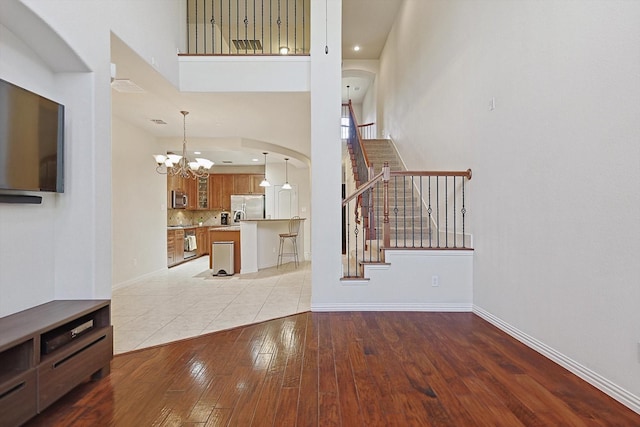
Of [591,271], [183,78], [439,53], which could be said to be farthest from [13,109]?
[439,53]

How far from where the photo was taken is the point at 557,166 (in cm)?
240

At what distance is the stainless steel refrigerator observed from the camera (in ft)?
33.1

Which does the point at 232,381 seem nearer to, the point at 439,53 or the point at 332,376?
the point at 332,376

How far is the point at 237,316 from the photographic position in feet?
12.2

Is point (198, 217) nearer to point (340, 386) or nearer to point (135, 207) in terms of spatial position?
point (135, 207)

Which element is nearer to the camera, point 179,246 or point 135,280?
point 135,280

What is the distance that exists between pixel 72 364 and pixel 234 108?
3862 millimetres

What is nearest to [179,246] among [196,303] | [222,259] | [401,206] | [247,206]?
[222,259]

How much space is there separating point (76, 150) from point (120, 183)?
321cm

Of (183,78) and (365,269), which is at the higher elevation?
(183,78)

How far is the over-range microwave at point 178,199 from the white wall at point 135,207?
1.96 m

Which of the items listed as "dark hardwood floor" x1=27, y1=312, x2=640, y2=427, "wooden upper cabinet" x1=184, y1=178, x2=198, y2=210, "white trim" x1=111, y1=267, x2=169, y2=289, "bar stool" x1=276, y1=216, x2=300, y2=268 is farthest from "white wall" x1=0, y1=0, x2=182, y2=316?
"wooden upper cabinet" x1=184, y1=178, x2=198, y2=210

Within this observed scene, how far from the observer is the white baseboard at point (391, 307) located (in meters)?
3.76

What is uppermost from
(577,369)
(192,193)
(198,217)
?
(192,193)
